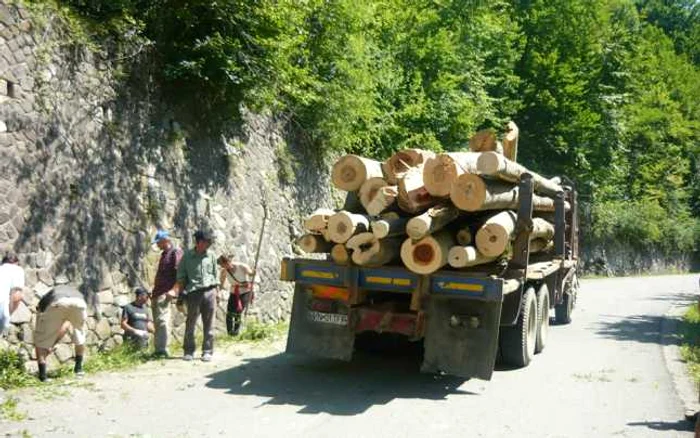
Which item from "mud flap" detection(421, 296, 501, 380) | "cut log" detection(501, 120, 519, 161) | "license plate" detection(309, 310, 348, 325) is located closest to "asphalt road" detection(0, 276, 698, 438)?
"mud flap" detection(421, 296, 501, 380)

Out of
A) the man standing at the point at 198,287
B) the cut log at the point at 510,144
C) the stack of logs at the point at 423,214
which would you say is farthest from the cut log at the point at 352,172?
the cut log at the point at 510,144

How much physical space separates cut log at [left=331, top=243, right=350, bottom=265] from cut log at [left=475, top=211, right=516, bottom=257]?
4.93ft

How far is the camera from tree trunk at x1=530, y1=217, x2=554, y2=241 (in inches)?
448

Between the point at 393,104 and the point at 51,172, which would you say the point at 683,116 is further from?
the point at 51,172

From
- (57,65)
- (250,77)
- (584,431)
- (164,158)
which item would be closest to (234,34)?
(250,77)

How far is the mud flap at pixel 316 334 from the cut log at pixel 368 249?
761 millimetres

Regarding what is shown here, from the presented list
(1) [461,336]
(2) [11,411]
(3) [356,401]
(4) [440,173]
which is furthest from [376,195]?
(2) [11,411]

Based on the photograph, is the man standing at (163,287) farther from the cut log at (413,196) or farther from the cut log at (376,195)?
the cut log at (413,196)

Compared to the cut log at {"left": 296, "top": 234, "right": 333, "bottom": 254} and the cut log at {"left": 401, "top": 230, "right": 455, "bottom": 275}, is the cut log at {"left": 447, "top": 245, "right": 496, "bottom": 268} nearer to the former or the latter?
the cut log at {"left": 401, "top": 230, "right": 455, "bottom": 275}

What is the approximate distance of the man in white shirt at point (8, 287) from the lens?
7.56m

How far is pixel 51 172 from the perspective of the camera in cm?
960

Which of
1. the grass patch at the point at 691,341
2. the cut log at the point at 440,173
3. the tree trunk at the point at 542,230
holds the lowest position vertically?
the grass patch at the point at 691,341

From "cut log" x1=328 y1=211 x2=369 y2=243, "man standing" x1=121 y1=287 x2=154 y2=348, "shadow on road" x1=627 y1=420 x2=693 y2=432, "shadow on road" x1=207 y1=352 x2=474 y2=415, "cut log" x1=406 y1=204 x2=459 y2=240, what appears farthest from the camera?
"man standing" x1=121 y1=287 x2=154 y2=348

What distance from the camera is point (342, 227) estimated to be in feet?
28.6
